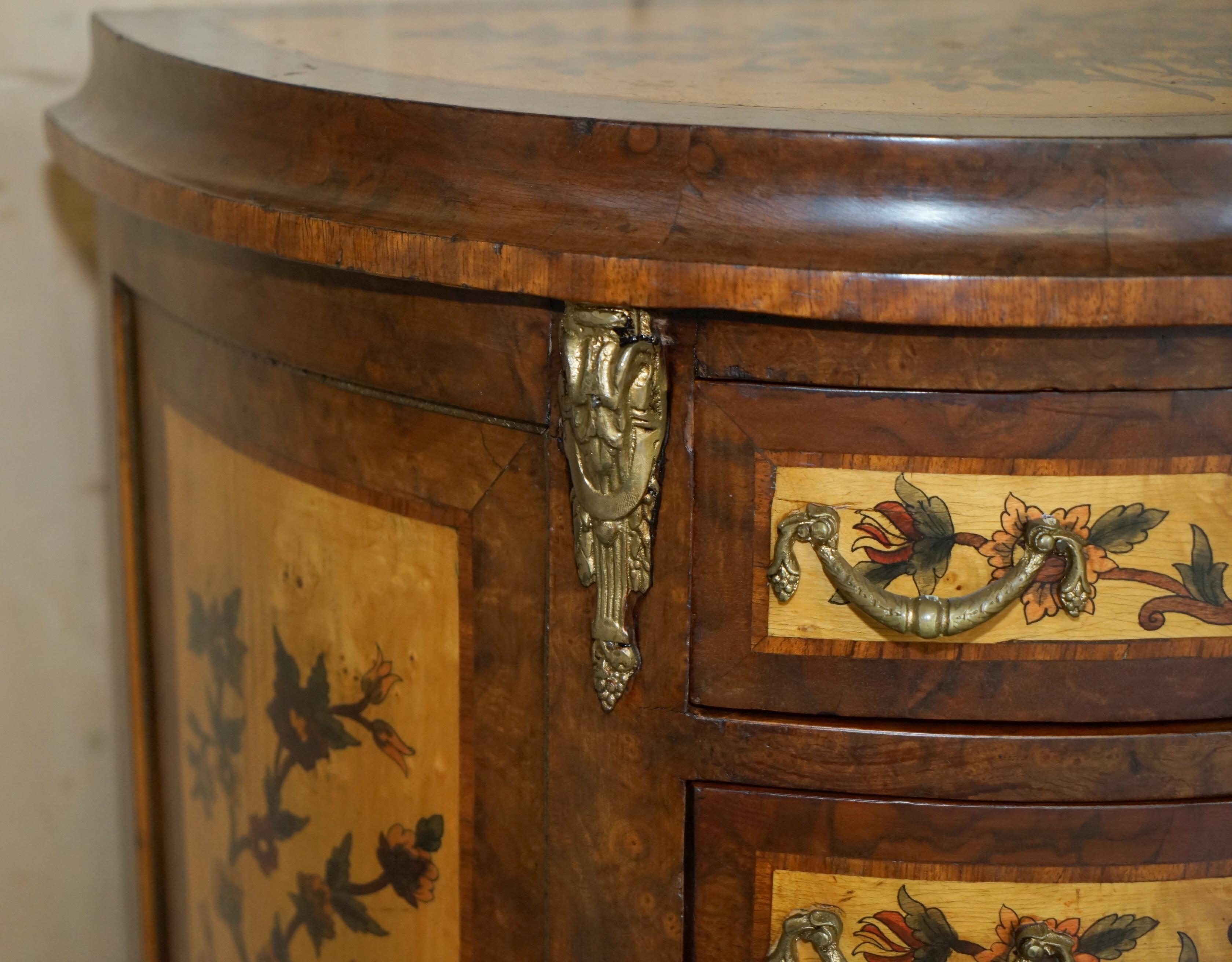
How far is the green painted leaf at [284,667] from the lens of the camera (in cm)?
71

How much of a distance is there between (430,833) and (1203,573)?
14.9 inches

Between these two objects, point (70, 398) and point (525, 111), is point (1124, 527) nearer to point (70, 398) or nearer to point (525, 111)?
Answer: point (525, 111)

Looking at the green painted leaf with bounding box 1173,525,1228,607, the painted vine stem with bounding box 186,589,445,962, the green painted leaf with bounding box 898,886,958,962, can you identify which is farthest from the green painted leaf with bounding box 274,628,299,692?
the green painted leaf with bounding box 1173,525,1228,607

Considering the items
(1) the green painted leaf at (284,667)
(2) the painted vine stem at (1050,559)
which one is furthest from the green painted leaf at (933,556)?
(1) the green painted leaf at (284,667)

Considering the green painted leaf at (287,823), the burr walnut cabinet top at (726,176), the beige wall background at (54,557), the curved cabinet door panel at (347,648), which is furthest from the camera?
the beige wall background at (54,557)

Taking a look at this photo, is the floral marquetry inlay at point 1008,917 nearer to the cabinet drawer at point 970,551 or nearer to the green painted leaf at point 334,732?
the cabinet drawer at point 970,551

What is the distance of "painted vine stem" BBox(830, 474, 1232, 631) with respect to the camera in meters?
0.55

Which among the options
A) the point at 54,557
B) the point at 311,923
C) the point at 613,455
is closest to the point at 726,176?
the point at 613,455

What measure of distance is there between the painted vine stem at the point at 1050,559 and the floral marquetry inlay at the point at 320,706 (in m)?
0.20

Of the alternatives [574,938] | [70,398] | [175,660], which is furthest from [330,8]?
[574,938]

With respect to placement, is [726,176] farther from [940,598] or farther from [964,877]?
[964,877]

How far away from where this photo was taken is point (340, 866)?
711 mm

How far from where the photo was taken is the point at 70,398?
1122 mm

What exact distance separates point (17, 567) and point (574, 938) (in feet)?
2.35
